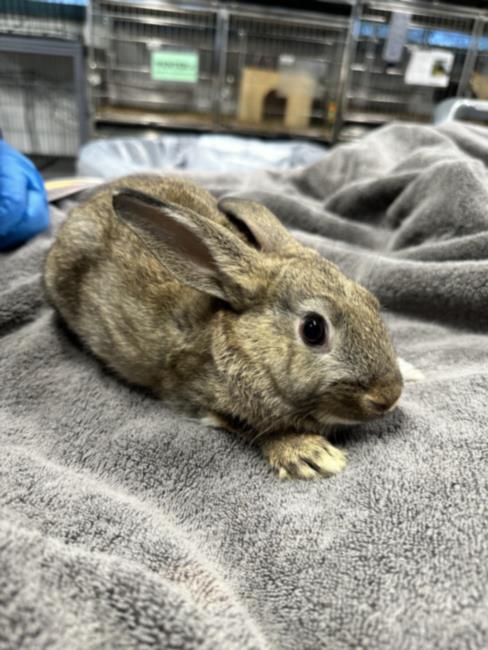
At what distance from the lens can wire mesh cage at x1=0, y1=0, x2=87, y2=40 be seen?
13.2 feet

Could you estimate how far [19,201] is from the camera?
1.72m

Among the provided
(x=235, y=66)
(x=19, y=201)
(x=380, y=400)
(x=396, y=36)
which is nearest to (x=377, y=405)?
(x=380, y=400)

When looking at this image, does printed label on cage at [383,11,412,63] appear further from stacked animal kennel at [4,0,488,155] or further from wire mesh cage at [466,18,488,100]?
wire mesh cage at [466,18,488,100]

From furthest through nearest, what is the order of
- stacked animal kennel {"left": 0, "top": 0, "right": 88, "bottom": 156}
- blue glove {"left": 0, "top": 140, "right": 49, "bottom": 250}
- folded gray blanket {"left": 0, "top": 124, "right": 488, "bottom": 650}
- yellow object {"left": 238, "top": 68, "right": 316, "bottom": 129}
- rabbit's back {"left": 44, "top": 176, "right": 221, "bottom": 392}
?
1. yellow object {"left": 238, "top": 68, "right": 316, "bottom": 129}
2. stacked animal kennel {"left": 0, "top": 0, "right": 88, "bottom": 156}
3. blue glove {"left": 0, "top": 140, "right": 49, "bottom": 250}
4. rabbit's back {"left": 44, "top": 176, "right": 221, "bottom": 392}
5. folded gray blanket {"left": 0, "top": 124, "right": 488, "bottom": 650}

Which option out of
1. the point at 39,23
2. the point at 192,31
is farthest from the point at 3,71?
the point at 192,31

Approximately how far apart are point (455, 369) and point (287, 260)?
0.46 metres

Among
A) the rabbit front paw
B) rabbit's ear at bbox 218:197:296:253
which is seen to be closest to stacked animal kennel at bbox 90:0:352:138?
rabbit's ear at bbox 218:197:296:253


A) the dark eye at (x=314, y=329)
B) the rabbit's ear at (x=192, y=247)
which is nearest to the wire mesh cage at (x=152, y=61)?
the rabbit's ear at (x=192, y=247)

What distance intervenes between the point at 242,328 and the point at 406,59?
4125 millimetres

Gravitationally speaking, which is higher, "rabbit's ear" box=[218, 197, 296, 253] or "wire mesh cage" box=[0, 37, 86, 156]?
"rabbit's ear" box=[218, 197, 296, 253]

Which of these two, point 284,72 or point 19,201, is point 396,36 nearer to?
point 284,72

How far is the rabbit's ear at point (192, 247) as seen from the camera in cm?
104

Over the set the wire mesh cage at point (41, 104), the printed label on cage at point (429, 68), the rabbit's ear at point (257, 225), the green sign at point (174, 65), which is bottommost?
the wire mesh cage at point (41, 104)

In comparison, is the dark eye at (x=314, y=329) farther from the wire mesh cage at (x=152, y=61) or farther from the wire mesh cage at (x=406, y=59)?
the wire mesh cage at (x=406, y=59)
